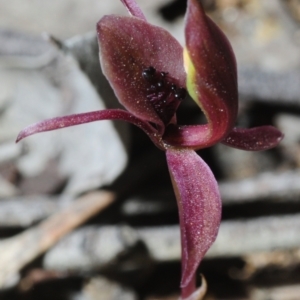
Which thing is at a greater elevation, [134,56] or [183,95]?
[134,56]

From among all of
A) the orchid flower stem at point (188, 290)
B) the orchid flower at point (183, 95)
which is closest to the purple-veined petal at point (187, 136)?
the orchid flower at point (183, 95)

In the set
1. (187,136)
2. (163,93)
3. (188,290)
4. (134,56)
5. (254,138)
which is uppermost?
(134,56)

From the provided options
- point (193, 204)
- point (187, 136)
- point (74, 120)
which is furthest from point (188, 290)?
point (74, 120)

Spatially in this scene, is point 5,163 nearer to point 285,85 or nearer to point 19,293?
point 19,293

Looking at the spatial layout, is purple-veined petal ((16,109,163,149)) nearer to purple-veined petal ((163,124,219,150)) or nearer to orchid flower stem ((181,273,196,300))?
purple-veined petal ((163,124,219,150))

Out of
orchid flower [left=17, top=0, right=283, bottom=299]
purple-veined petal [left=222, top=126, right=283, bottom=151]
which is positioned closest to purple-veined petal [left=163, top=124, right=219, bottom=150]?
orchid flower [left=17, top=0, right=283, bottom=299]

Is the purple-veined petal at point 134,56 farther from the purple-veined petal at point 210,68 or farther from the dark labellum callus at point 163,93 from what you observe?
the purple-veined petal at point 210,68

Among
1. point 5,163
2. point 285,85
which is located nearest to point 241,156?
point 285,85

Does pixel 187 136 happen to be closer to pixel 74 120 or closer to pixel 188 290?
pixel 74 120
